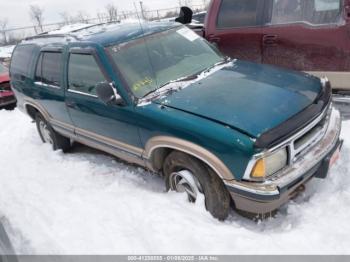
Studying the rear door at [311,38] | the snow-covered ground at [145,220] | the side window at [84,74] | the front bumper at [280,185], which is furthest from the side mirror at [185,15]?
the front bumper at [280,185]

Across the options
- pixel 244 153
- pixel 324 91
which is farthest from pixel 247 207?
pixel 324 91

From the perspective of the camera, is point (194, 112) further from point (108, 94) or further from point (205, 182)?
point (108, 94)

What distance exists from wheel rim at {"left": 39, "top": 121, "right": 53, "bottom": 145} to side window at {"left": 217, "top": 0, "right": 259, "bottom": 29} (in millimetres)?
3123

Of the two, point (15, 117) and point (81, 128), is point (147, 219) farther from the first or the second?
point (15, 117)

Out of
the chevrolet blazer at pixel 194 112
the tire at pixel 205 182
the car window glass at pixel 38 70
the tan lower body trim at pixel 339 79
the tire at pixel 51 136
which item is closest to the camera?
the chevrolet blazer at pixel 194 112

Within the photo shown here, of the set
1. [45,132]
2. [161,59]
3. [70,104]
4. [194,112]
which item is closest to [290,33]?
[161,59]

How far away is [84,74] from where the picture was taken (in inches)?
166

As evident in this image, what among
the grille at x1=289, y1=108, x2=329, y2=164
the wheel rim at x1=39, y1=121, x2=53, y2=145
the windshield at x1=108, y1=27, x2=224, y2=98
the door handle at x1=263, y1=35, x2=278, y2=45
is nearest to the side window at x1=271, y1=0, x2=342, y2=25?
the door handle at x1=263, y1=35, x2=278, y2=45

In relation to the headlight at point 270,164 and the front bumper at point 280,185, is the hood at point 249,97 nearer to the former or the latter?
the headlight at point 270,164

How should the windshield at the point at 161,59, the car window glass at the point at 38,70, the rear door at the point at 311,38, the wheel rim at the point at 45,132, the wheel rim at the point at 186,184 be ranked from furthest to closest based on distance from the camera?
the wheel rim at the point at 45,132 → the car window glass at the point at 38,70 → the rear door at the point at 311,38 → the windshield at the point at 161,59 → the wheel rim at the point at 186,184

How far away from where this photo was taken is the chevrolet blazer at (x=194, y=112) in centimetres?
293

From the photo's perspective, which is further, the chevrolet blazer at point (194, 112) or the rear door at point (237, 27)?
the rear door at point (237, 27)

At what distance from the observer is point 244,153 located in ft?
9.20

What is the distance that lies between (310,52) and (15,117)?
618cm
